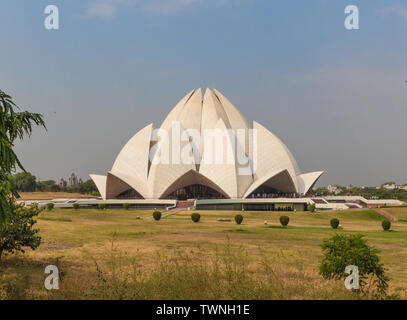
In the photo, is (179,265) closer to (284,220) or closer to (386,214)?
(284,220)

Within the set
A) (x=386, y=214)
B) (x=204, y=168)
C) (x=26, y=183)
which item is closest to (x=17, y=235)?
(x=386, y=214)

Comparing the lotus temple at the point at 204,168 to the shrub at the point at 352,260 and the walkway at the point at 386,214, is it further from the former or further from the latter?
the shrub at the point at 352,260

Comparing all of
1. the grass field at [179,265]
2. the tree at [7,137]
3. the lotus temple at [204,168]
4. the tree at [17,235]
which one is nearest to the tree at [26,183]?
the lotus temple at [204,168]

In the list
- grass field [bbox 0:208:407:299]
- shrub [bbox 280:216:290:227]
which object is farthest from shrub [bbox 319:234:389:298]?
shrub [bbox 280:216:290:227]

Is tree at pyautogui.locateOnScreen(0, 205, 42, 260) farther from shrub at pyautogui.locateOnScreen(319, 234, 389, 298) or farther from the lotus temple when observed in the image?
the lotus temple

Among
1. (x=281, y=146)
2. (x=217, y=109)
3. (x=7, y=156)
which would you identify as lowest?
(x=7, y=156)

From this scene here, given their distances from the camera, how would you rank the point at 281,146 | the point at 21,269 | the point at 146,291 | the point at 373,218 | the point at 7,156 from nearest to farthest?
the point at 7,156
the point at 146,291
the point at 21,269
the point at 373,218
the point at 281,146

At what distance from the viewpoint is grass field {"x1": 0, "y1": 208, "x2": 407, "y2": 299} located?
6.48 metres

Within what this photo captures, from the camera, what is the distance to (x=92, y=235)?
60.0ft

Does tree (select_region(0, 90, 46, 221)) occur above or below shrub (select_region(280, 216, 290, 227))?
above

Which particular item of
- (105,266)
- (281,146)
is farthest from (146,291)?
(281,146)

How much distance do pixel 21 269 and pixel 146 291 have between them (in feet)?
20.8
